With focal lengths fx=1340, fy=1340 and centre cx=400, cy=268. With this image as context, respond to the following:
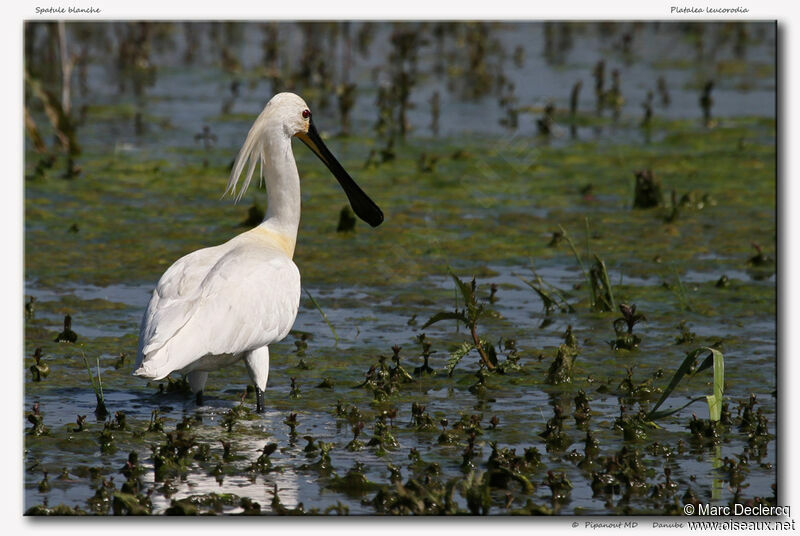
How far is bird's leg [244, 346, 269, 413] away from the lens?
697cm

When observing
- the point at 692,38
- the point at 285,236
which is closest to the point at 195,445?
the point at 285,236

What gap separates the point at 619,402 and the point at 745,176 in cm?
608

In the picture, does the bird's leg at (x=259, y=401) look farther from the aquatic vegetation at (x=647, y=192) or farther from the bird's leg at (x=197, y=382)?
the aquatic vegetation at (x=647, y=192)

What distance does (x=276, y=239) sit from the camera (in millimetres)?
7590

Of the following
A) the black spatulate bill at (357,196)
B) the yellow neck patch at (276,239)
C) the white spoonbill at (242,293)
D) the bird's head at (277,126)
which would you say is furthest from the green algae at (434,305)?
the bird's head at (277,126)

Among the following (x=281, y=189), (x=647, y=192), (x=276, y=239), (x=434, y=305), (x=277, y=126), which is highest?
(x=277, y=126)

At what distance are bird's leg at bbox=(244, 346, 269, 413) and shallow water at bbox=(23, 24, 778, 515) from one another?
12cm

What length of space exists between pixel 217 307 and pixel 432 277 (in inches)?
134

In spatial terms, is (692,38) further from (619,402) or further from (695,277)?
(619,402)

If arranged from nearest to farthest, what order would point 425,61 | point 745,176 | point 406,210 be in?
1. point 406,210
2. point 745,176
3. point 425,61

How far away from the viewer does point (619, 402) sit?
722 centimetres

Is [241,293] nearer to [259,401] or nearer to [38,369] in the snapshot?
[259,401]

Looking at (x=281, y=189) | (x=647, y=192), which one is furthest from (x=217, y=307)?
(x=647, y=192)
